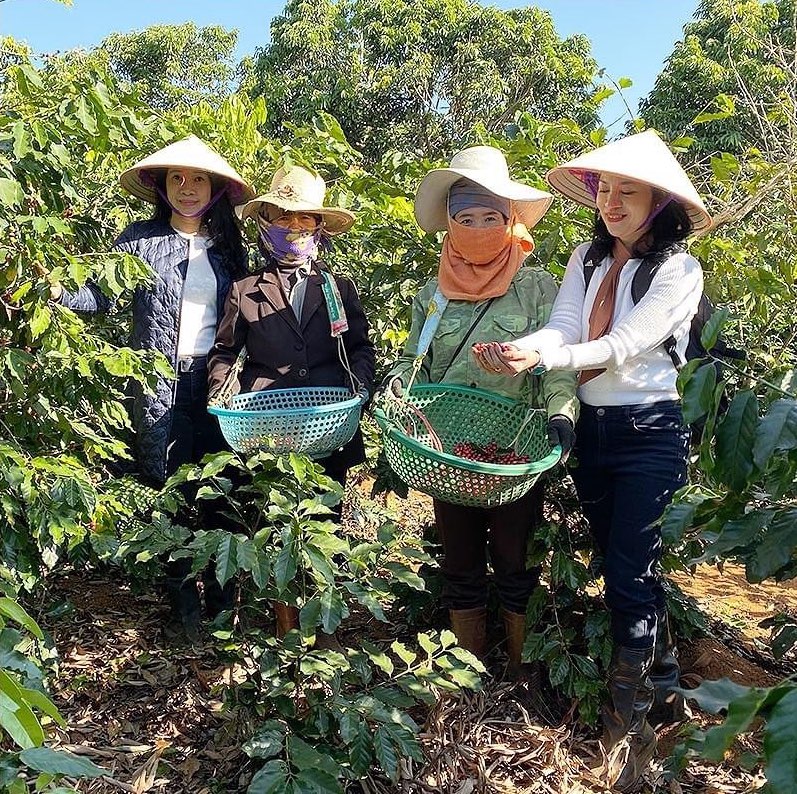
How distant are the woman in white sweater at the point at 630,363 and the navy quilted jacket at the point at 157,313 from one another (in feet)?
3.76

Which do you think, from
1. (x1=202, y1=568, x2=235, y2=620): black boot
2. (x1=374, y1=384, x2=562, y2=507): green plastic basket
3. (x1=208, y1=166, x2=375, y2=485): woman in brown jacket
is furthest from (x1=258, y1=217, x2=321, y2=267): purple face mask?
(x1=202, y1=568, x2=235, y2=620): black boot

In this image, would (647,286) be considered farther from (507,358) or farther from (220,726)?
(220,726)

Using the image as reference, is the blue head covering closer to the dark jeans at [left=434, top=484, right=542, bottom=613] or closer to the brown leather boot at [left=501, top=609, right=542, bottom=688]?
the dark jeans at [left=434, top=484, right=542, bottom=613]

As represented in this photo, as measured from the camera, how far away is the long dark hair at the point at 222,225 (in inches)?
112

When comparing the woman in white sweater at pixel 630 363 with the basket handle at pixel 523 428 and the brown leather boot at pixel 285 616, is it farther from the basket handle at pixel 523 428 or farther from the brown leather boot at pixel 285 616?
the brown leather boot at pixel 285 616

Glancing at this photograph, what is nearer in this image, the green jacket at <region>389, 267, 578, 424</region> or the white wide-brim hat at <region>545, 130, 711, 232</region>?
the white wide-brim hat at <region>545, 130, 711, 232</region>

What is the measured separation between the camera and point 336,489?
2.14 metres

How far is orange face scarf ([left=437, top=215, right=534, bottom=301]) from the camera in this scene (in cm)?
236

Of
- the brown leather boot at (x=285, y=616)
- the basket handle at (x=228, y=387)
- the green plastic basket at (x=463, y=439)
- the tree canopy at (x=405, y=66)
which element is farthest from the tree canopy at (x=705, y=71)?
the brown leather boot at (x=285, y=616)

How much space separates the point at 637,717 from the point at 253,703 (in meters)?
1.08

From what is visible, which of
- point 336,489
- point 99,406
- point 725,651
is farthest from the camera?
point 725,651

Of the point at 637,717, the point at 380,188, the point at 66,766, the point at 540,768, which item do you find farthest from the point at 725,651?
the point at 66,766

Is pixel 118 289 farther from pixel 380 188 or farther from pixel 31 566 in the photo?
pixel 380 188

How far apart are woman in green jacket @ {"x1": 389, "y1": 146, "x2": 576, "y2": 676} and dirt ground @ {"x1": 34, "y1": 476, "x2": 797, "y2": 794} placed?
0.28 m
